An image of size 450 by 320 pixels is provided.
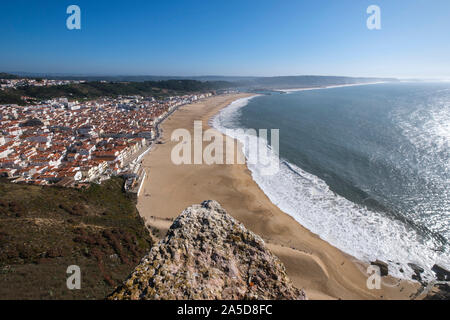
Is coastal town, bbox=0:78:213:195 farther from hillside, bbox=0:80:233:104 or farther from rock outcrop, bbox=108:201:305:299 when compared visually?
hillside, bbox=0:80:233:104

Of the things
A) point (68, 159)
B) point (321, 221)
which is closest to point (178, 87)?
point (68, 159)

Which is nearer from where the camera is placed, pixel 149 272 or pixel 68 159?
pixel 149 272

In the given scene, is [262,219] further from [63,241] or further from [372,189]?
[63,241]

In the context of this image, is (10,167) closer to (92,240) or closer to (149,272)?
(92,240)

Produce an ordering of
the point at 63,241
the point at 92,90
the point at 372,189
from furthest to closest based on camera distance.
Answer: the point at 92,90 < the point at 372,189 < the point at 63,241

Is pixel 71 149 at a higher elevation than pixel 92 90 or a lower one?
lower
